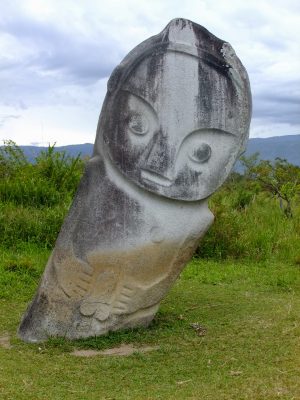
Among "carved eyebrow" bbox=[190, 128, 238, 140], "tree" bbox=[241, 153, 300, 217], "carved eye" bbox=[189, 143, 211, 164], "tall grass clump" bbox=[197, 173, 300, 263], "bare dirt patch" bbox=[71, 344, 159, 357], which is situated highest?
"carved eyebrow" bbox=[190, 128, 238, 140]

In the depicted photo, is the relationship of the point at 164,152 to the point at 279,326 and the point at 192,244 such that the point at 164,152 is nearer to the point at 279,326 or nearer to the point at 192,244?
the point at 192,244

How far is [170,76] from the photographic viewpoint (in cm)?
588

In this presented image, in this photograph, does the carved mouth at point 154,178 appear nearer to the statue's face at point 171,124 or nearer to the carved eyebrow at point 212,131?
the statue's face at point 171,124

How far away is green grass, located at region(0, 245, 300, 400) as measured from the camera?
16.3 feet

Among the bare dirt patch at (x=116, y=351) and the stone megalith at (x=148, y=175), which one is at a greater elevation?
the stone megalith at (x=148, y=175)

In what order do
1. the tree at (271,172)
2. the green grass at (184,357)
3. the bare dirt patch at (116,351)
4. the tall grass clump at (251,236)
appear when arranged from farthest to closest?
the tree at (271,172) < the tall grass clump at (251,236) < the bare dirt patch at (116,351) < the green grass at (184,357)

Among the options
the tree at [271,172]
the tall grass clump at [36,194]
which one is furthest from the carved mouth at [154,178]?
the tree at [271,172]

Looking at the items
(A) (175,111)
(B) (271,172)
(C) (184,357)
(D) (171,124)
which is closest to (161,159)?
(D) (171,124)

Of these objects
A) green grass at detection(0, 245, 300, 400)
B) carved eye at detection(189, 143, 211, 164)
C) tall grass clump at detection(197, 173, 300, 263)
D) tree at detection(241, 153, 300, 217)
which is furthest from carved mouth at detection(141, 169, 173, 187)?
tree at detection(241, 153, 300, 217)

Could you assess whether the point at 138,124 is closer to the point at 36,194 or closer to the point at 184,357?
the point at 184,357

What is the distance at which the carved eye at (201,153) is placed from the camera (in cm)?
596

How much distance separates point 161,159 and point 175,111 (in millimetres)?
405

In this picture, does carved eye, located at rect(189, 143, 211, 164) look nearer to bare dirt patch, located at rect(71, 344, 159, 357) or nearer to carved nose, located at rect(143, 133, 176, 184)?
carved nose, located at rect(143, 133, 176, 184)

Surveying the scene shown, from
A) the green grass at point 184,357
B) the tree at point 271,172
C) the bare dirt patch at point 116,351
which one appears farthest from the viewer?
the tree at point 271,172
